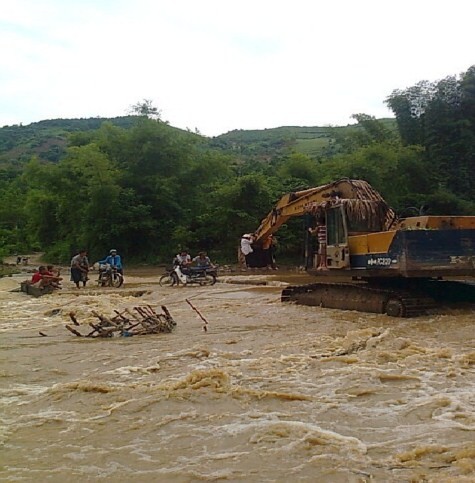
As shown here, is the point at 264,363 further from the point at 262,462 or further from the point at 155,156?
the point at 155,156

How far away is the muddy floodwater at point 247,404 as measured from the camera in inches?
187

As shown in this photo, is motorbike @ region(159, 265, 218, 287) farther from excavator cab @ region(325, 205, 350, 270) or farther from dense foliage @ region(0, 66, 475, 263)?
dense foliage @ region(0, 66, 475, 263)

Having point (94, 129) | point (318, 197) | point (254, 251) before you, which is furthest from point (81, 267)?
point (94, 129)

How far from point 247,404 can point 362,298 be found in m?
7.26

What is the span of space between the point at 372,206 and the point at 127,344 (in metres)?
6.47

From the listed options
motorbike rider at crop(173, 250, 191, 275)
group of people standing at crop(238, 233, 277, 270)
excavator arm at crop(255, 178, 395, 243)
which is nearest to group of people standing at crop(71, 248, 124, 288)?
motorbike rider at crop(173, 250, 191, 275)

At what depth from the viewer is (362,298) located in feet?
43.2

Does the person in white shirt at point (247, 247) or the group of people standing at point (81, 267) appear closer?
the person in white shirt at point (247, 247)

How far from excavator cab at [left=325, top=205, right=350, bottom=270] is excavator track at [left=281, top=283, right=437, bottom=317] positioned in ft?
1.87

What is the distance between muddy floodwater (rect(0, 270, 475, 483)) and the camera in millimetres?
4750

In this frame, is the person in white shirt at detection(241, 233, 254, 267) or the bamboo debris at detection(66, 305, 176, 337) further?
the person in white shirt at detection(241, 233, 254, 267)

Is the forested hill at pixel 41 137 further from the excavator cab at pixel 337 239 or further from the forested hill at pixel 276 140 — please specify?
the excavator cab at pixel 337 239

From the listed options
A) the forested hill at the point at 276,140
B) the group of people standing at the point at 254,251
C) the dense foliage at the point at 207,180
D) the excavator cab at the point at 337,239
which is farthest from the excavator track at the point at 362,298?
the forested hill at the point at 276,140

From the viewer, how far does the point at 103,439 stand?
216 inches
